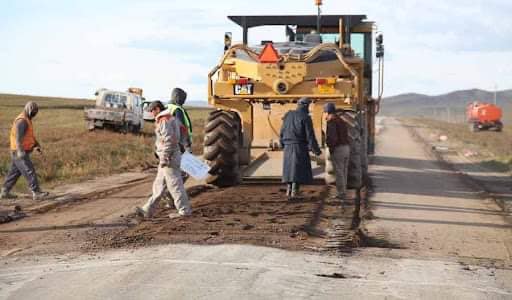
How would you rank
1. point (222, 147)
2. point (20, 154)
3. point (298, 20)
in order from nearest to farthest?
point (20, 154) → point (222, 147) → point (298, 20)

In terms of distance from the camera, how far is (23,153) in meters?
15.6

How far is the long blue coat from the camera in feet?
47.1

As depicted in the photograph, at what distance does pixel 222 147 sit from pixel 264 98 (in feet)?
3.95

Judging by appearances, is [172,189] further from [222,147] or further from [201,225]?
[222,147]

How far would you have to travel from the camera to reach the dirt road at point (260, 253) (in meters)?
7.66

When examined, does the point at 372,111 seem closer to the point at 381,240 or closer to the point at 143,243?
the point at 381,240

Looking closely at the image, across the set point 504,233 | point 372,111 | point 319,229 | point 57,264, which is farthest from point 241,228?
point 372,111

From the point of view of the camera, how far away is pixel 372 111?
827 inches

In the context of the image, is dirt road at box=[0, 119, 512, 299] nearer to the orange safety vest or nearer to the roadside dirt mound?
the roadside dirt mound

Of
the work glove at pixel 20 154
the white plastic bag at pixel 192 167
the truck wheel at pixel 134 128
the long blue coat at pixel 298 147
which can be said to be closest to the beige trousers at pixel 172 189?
the white plastic bag at pixel 192 167

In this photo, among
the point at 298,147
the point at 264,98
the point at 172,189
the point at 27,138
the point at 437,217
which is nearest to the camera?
the point at 172,189

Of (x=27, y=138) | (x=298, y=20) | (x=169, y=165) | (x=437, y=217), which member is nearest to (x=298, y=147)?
(x=437, y=217)

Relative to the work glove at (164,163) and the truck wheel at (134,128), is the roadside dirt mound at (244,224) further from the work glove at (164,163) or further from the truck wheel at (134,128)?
the truck wheel at (134,128)

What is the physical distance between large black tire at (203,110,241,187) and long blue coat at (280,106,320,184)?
1737mm
